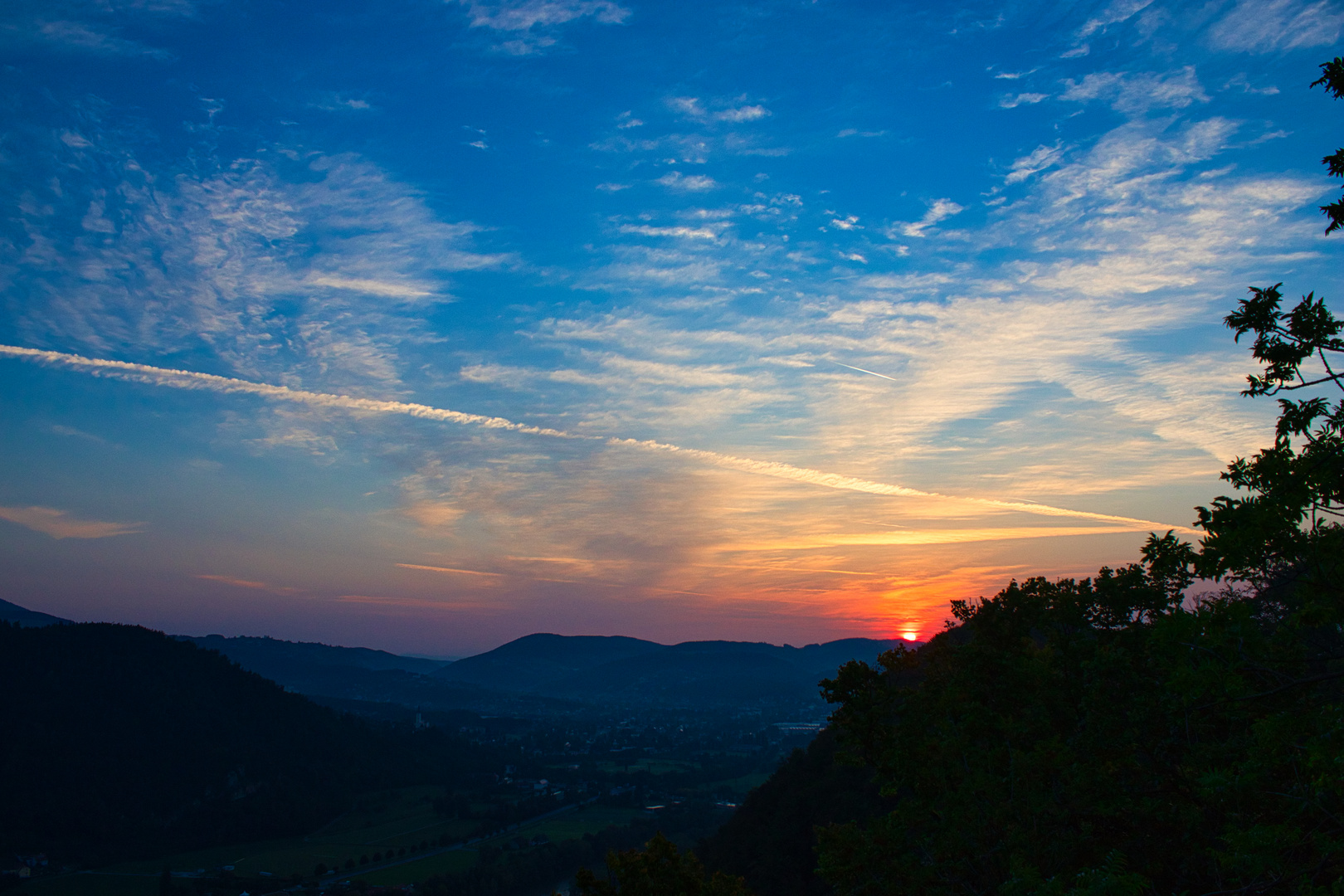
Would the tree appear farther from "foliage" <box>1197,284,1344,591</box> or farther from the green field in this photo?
the green field

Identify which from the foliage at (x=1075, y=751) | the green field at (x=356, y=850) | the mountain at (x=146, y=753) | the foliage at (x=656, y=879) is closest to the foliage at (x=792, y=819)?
the foliage at (x=1075, y=751)

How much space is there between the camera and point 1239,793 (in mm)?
12711

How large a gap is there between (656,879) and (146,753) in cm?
19601

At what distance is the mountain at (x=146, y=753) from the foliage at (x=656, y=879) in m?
164

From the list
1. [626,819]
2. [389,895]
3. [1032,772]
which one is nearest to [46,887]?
[389,895]

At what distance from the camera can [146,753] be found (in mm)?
163875

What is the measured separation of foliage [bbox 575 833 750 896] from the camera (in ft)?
64.4

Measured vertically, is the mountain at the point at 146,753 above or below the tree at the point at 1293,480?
below

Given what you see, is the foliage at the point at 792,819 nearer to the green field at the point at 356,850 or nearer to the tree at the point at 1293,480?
the tree at the point at 1293,480

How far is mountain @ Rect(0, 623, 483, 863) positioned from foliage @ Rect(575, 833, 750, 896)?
539 ft

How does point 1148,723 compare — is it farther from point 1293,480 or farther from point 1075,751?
point 1293,480

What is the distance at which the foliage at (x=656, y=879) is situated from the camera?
19641 mm

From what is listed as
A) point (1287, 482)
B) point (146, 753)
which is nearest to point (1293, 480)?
point (1287, 482)

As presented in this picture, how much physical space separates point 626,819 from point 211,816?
90.4 meters
